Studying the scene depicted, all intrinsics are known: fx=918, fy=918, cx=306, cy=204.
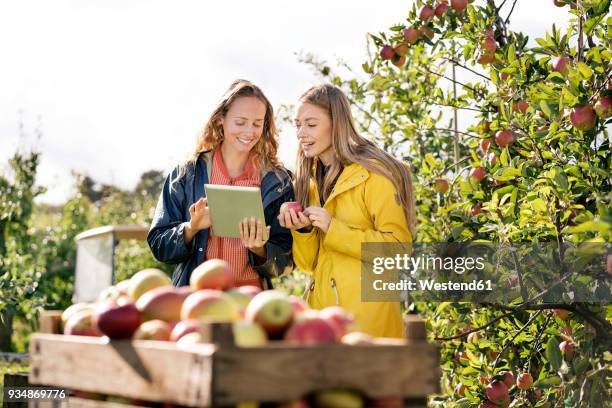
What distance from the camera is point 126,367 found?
6.95 ft

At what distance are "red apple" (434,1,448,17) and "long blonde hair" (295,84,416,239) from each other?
1021 mm

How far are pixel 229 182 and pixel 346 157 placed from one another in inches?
21.6

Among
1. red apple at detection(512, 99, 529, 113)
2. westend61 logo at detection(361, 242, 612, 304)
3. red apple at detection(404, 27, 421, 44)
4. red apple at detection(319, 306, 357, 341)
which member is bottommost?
red apple at detection(319, 306, 357, 341)

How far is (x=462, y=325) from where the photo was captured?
4.26 m

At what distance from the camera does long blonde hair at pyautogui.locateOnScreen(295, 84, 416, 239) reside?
353cm

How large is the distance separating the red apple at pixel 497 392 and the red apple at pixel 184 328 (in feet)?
7.31

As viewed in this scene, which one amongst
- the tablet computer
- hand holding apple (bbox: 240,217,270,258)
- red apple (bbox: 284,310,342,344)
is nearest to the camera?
red apple (bbox: 284,310,342,344)

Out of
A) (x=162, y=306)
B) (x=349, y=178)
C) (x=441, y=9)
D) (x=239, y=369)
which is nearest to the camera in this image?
(x=239, y=369)

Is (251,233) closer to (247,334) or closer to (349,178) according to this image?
(349,178)

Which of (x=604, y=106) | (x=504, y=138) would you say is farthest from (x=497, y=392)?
(x=604, y=106)

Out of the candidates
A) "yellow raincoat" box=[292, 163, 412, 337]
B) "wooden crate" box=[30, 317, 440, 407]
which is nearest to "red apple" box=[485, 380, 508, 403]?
"yellow raincoat" box=[292, 163, 412, 337]

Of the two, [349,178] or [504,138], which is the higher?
[504,138]

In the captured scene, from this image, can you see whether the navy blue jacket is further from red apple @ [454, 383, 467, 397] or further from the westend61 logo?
red apple @ [454, 383, 467, 397]

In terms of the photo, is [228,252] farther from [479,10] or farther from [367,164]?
[479,10]
